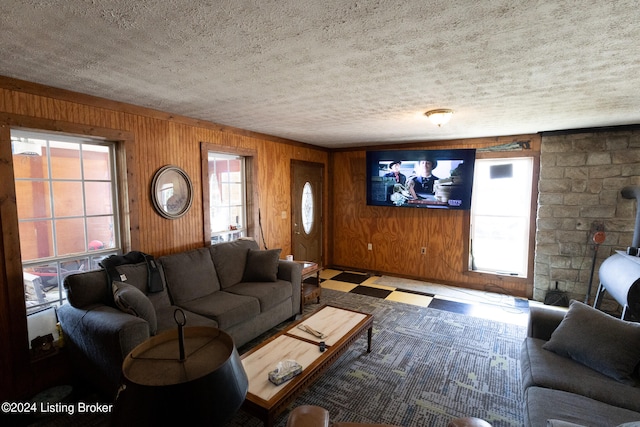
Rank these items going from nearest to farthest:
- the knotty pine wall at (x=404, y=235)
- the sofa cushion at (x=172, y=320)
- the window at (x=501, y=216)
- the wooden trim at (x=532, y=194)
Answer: the sofa cushion at (x=172, y=320)
the wooden trim at (x=532, y=194)
the window at (x=501, y=216)
the knotty pine wall at (x=404, y=235)

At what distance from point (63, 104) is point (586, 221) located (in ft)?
18.5

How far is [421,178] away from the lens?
4910 millimetres

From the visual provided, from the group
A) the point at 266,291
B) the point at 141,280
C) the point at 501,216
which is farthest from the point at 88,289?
the point at 501,216

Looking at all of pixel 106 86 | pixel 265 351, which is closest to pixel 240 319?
pixel 265 351

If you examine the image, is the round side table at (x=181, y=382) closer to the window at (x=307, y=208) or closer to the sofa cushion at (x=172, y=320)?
the sofa cushion at (x=172, y=320)

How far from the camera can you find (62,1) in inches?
49.7

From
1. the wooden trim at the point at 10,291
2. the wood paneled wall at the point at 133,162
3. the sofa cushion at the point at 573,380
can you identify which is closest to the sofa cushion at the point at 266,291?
the wood paneled wall at the point at 133,162

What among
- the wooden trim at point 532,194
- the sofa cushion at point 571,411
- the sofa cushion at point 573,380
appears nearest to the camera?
the sofa cushion at point 571,411

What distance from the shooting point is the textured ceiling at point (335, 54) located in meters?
1.34

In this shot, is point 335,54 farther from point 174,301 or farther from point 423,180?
point 423,180

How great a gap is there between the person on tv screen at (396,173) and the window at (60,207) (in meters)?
3.82

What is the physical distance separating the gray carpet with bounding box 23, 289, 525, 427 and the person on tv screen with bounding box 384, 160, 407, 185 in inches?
89.7

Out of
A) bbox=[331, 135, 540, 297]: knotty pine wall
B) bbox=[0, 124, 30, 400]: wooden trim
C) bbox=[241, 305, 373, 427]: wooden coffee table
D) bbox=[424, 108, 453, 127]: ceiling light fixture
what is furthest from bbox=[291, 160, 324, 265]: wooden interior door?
bbox=[0, 124, 30, 400]: wooden trim

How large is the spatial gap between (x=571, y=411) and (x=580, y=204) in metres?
3.31
